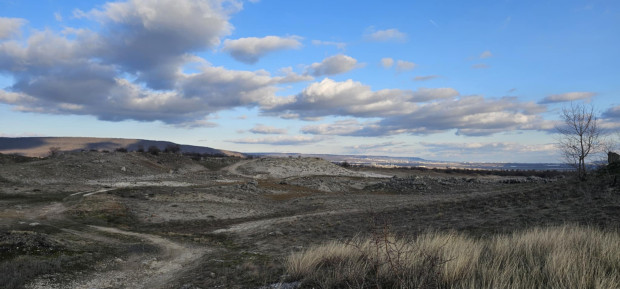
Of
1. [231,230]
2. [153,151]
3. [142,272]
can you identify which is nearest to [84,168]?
[231,230]

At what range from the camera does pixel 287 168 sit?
75750 millimetres

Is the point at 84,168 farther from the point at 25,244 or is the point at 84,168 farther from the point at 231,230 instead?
the point at 25,244

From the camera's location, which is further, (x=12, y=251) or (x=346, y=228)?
(x=346, y=228)

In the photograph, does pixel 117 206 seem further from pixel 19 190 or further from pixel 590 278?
pixel 590 278

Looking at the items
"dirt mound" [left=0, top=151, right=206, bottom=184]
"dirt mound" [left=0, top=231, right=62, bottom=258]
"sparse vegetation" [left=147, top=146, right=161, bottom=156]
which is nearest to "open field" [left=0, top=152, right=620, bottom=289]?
"dirt mound" [left=0, top=231, right=62, bottom=258]

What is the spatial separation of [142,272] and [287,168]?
65.6 m

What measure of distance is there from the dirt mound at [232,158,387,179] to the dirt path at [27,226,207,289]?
54581 mm

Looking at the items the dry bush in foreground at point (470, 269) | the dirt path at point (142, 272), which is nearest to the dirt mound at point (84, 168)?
the dirt path at point (142, 272)

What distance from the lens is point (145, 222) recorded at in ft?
70.5

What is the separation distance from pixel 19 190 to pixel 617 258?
126 feet

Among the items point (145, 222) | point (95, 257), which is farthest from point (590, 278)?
point (145, 222)

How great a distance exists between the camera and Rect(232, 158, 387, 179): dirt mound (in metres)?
71.1

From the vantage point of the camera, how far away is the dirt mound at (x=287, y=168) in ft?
233

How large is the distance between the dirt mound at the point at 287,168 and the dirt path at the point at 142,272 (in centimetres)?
5458
